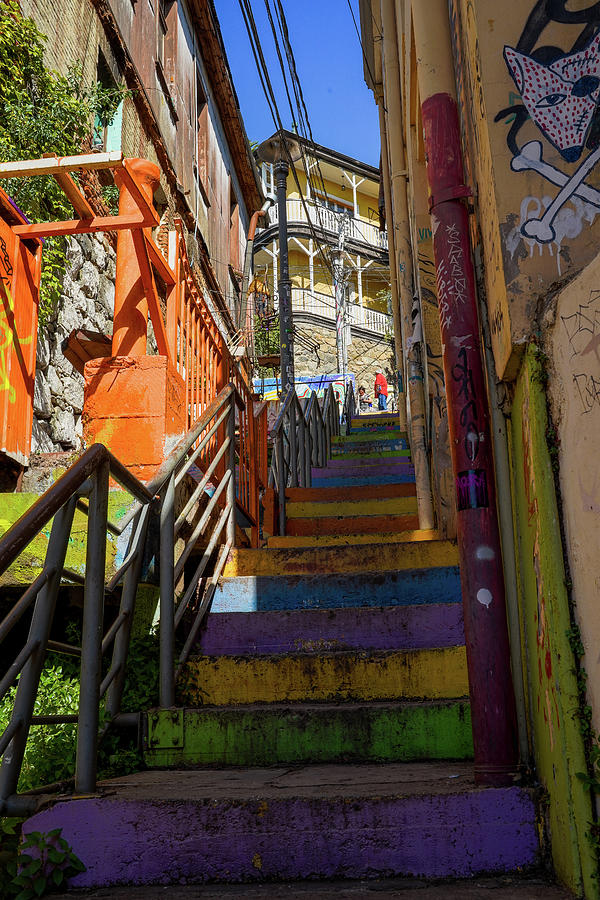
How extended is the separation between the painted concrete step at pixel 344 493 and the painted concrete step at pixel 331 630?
10.5 ft

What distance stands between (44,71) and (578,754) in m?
7.76

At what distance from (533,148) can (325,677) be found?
227 cm

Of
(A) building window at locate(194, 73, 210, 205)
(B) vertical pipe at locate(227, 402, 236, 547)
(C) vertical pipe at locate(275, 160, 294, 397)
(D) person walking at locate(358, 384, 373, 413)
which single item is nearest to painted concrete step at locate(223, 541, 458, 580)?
(B) vertical pipe at locate(227, 402, 236, 547)

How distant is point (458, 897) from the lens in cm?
201

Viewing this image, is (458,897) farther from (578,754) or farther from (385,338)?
(385,338)

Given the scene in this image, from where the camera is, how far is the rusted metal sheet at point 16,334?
4.96 m

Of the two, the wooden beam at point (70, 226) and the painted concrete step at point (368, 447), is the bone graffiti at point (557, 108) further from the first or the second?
the painted concrete step at point (368, 447)

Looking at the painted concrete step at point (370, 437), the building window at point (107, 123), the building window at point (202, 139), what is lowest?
the painted concrete step at point (370, 437)

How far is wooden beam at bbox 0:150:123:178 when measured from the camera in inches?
200

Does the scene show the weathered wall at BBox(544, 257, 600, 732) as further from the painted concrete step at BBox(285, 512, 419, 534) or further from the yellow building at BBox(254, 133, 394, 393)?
the yellow building at BBox(254, 133, 394, 393)

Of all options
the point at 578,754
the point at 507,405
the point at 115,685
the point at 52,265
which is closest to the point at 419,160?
the point at 52,265

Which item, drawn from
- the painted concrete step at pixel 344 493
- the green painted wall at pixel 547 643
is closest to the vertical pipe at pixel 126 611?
the green painted wall at pixel 547 643

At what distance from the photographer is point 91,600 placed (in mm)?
2732

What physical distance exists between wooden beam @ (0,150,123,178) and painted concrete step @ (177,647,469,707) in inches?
132
